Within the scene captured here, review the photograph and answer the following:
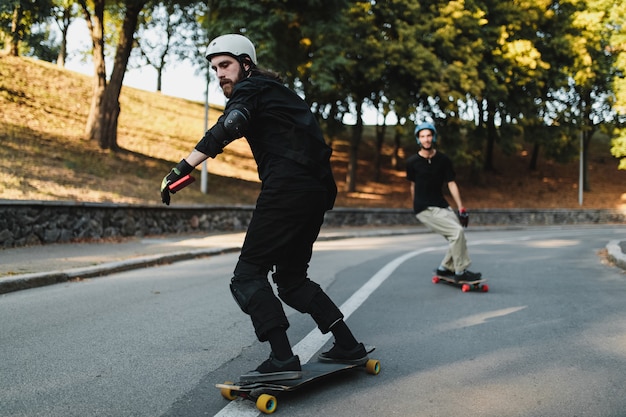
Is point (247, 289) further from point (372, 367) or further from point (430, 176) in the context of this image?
point (430, 176)

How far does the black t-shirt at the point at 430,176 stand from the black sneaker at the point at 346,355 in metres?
4.50

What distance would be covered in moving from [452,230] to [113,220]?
28.2ft

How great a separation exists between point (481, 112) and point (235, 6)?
728 inches

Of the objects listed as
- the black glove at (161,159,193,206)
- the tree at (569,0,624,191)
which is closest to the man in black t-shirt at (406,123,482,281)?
the black glove at (161,159,193,206)

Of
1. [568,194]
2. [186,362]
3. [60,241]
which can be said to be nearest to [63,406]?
[186,362]

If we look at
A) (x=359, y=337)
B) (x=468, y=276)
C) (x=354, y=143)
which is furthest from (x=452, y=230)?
(x=354, y=143)

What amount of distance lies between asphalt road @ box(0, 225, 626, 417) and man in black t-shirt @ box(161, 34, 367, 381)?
0.47m

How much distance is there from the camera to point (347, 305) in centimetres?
669

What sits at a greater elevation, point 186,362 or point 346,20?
point 346,20

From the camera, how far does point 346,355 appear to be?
393 centimetres

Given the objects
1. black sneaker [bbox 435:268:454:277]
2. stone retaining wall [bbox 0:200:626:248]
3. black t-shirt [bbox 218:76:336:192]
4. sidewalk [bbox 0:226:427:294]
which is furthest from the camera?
stone retaining wall [bbox 0:200:626:248]

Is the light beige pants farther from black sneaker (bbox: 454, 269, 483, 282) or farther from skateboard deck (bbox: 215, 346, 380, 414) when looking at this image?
skateboard deck (bbox: 215, 346, 380, 414)

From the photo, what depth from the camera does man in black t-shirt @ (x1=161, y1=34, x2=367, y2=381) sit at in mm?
3459

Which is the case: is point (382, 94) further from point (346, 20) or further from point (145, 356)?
point (145, 356)
